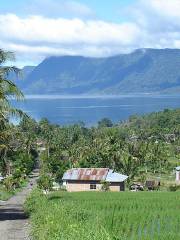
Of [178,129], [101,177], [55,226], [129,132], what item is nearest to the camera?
[55,226]

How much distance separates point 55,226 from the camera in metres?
16.2

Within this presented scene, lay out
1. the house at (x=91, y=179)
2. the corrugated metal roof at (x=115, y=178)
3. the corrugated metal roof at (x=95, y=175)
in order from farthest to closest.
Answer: the house at (x=91, y=179), the corrugated metal roof at (x=95, y=175), the corrugated metal roof at (x=115, y=178)

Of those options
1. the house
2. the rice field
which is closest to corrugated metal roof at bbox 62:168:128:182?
the house

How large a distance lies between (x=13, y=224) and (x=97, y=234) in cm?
936

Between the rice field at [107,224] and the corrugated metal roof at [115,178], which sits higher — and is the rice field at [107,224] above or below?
above

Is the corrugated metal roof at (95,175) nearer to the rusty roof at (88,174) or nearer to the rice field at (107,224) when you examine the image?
the rusty roof at (88,174)

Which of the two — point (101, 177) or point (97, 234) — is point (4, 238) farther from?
point (101, 177)

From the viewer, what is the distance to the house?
6316cm

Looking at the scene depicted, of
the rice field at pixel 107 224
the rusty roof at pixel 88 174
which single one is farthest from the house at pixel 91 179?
the rice field at pixel 107 224

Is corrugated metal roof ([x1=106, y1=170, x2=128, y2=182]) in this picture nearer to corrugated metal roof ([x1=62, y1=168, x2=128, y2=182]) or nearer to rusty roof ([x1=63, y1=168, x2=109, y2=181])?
corrugated metal roof ([x1=62, y1=168, x2=128, y2=182])

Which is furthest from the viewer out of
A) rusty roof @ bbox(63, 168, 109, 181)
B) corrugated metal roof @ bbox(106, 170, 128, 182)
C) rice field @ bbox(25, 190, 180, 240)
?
rusty roof @ bbox(63, 168, 109, 181)

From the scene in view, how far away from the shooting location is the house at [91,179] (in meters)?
63.2

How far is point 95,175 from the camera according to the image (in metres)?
65.4

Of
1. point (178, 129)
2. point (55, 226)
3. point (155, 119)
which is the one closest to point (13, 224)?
point (55, 226)
